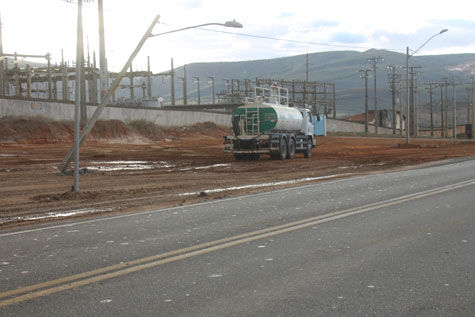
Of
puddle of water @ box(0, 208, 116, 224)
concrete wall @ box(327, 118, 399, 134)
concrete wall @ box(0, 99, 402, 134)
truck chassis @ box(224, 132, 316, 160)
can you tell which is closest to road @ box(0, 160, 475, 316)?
puddle of water @ box(0, 208, 116, 224)

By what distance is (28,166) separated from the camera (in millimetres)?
25797

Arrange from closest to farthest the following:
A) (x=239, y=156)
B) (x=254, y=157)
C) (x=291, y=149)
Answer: (x=239, y=156) → (x=254, y=157) → (x=291, y=149)

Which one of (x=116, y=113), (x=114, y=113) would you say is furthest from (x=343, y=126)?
(x=114, y=113)

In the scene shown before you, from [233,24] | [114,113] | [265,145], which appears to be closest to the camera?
[233,24]

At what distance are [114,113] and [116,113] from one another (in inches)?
11.0

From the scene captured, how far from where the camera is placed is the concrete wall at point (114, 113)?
44.3m

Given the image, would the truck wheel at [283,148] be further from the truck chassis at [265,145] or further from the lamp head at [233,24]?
the lamp head at [233,24]

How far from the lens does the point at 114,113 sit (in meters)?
53.5

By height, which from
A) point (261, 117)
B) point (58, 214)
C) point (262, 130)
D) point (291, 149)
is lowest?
point (58, 214)

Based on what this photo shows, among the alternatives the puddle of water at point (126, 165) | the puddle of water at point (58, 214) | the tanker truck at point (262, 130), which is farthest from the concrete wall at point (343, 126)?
the puddle of water at point (58, 214)

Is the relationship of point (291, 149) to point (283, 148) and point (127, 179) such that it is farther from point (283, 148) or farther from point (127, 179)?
point (127, 179)

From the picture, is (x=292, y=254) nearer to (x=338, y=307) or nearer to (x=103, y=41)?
A: (x=338, y=307)

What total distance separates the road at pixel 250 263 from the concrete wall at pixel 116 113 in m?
34.6

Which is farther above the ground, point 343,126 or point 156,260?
point 343,126
